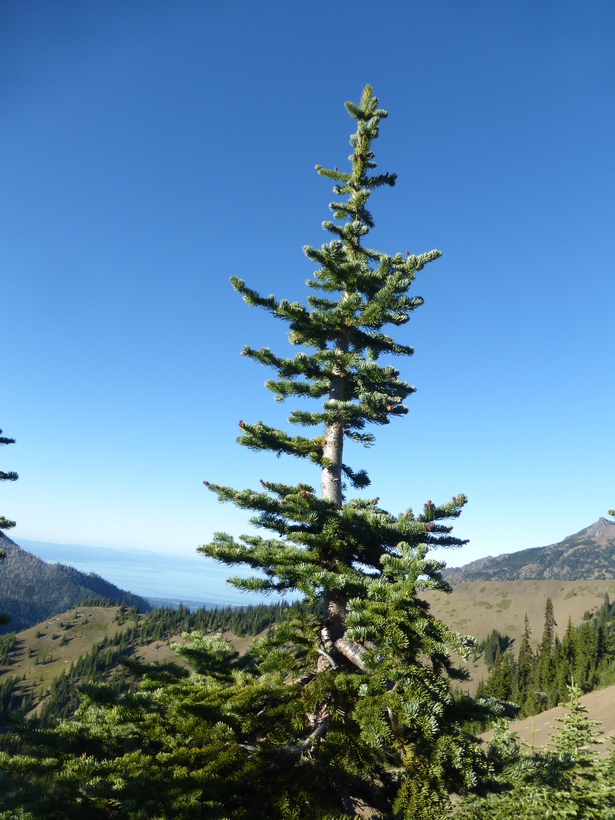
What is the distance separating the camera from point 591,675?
10925cm

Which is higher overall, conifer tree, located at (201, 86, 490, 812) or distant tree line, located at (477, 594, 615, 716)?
conifer tree, located at (201, 86, 490, 812)

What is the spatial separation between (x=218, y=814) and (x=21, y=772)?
2.74 m

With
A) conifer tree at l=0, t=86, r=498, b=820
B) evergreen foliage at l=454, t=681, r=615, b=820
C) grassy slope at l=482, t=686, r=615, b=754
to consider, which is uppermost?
conifer tree at l=0, t=86, r=498, b=820

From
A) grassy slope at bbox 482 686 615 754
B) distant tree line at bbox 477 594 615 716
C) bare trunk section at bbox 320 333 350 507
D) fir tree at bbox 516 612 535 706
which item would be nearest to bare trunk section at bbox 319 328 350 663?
bare trunk section at bbox 320 333 350 507

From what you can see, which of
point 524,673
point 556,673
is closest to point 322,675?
point 556,673

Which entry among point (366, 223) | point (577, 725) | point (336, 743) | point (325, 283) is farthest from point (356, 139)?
point (577, 725)

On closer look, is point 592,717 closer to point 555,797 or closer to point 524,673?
point 524,673

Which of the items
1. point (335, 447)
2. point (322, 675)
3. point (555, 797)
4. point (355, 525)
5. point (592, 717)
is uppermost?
point (335, 447)

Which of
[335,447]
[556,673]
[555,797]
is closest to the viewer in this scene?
[335,447]

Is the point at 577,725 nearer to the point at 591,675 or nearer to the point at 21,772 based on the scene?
the point at 21,772

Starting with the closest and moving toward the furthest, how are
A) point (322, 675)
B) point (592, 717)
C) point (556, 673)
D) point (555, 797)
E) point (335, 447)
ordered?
point (322, 675) → point (335, 447) → point (555, 797) → point (592, 717) → point (556, 673)

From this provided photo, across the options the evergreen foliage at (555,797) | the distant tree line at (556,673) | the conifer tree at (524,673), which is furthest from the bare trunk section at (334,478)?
the conifer tree at (524,673)

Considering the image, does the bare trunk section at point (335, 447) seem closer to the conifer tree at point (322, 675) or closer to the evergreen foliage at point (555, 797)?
the conifer tree at point (322, 675)

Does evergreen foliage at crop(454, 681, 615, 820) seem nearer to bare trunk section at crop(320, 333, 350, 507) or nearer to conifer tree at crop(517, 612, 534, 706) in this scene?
bare trunk section at crop(320, 333, 350, 507)
